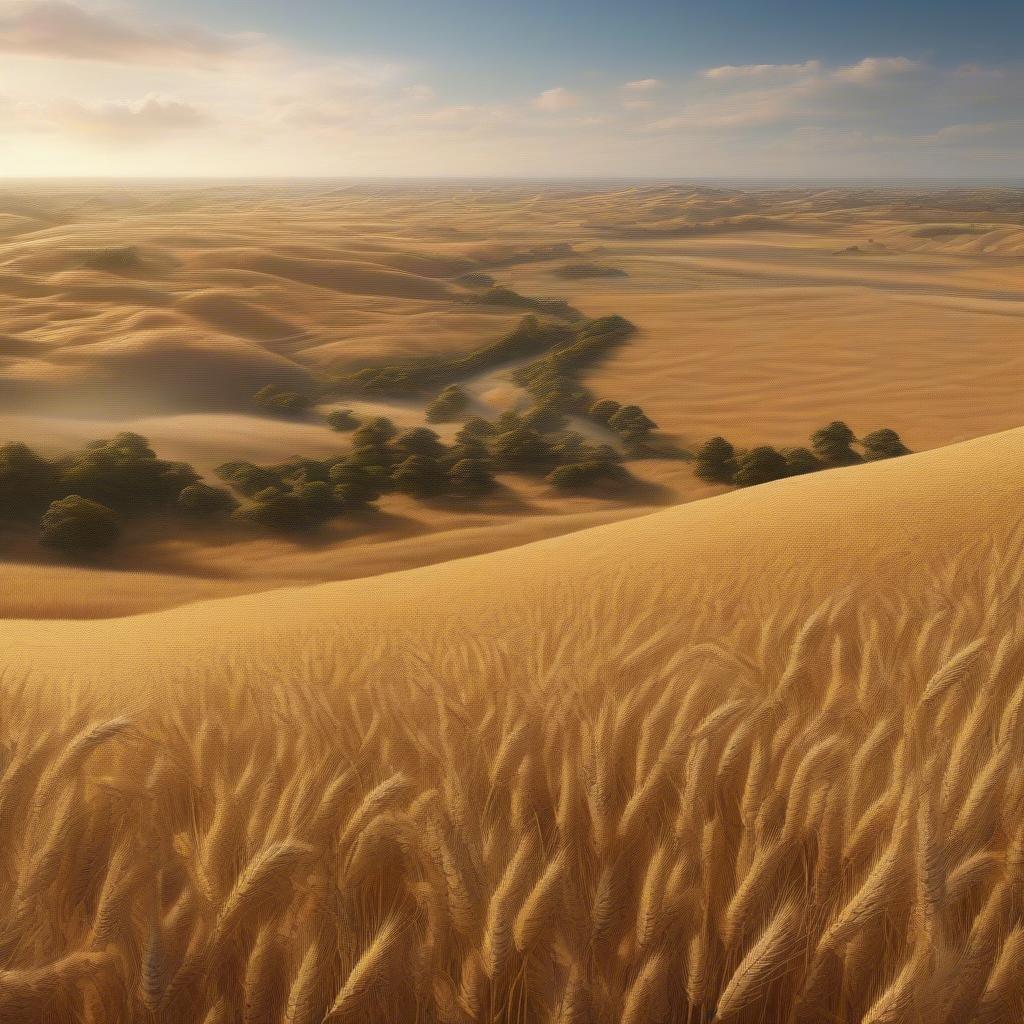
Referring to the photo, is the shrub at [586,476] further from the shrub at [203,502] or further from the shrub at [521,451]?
the shrub at [203,502]

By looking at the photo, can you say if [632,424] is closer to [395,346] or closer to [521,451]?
[521,451]

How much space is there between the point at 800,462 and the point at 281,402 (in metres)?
8.40

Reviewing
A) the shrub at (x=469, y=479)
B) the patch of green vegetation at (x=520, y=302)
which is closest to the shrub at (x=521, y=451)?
the shrub at (x=469, y=479)

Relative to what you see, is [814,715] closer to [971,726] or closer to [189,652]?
[971,726]

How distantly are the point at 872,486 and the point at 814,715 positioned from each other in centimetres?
212

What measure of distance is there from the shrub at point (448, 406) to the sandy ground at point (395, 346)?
565 mm

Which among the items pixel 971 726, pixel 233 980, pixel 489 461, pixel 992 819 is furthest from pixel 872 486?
pixel 489 461

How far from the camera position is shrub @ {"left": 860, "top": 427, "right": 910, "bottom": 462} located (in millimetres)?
10312

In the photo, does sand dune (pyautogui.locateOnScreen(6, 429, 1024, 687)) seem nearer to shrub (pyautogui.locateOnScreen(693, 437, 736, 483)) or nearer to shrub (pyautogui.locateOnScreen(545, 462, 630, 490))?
shrub (pyautogui.locateOnScreen(545, 462, 630, 490))

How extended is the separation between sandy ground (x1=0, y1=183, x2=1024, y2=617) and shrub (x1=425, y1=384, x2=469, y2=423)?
57cm

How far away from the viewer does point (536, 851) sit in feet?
6.15

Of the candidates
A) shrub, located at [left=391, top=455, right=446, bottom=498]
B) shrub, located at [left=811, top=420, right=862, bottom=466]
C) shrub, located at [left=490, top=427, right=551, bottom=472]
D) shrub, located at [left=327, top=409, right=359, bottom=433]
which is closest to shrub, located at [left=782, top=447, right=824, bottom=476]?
shrub, located at [left=811, top=420, right=862, bottom=466]

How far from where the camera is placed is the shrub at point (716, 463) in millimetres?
9547

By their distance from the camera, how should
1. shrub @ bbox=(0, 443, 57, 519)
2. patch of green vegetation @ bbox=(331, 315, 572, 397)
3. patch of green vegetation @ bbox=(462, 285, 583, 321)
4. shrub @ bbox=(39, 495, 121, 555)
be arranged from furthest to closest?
1. patch of green vegetation @ bbox=(462, 285, 583, 321)
2. patch of green vegetation @ bbox=(331, 315, 572, 397)
3. shrub @ bbox=(0, 443, 57, 519)
4. shrub @ bbox=(39, 495, 121, 555)
